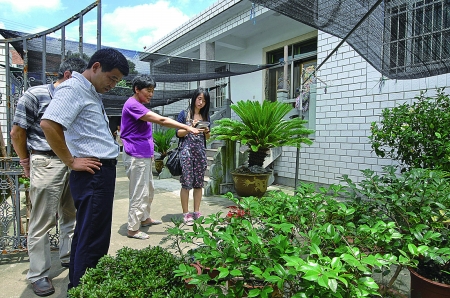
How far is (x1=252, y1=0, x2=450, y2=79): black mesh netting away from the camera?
2588 millimetres

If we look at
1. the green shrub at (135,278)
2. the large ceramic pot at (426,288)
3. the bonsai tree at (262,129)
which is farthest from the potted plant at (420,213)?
the bonsai tree at (262,129)

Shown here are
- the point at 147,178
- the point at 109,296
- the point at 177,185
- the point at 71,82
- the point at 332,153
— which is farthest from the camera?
the point at 177,185

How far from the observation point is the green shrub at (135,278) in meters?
1.25

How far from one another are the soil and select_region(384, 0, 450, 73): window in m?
2.51

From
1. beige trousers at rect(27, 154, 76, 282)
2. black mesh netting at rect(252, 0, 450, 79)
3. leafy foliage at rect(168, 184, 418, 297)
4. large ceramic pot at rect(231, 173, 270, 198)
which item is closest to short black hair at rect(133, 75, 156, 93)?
beige trousers at rect(27, 154, 76, 282)

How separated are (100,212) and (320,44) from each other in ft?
18.1

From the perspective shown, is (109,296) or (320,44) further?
(320,44)

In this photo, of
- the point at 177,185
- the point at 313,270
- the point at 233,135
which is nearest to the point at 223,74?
the point at 233,135

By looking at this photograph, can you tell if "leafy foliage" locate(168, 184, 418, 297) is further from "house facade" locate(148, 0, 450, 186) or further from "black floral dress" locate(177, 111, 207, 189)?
"house facade" locate(148, 0, 450, 186)

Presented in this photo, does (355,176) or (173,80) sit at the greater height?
(173,80)

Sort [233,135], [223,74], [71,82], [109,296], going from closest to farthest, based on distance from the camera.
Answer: [109,296], [71,82], [233,135], [223,74]

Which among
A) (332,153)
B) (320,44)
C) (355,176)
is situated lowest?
(355,176)

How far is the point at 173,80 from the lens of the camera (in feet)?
19.0

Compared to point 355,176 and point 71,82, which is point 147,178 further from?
point 355,176
